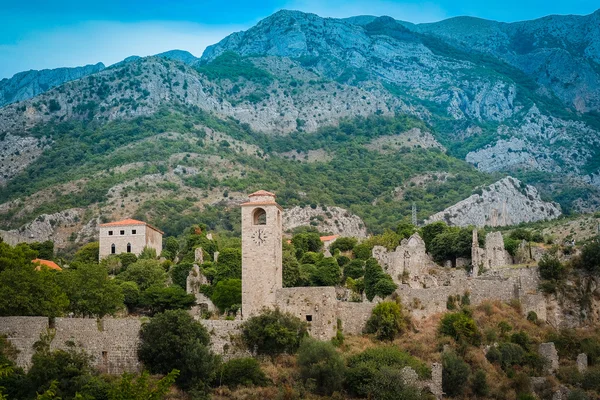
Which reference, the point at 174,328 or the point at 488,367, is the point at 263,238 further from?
the point at 488,367

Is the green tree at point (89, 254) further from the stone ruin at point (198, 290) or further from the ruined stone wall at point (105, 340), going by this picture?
the ruined stone wall at point (105, 340)

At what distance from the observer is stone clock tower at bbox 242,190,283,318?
57.8 m

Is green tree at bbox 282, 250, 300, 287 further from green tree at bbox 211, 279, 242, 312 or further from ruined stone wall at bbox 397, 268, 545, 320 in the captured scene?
ruined stone wall at bbox 397, 268, 545, 320

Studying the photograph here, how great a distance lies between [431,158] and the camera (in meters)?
152

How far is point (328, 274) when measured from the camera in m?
71.0

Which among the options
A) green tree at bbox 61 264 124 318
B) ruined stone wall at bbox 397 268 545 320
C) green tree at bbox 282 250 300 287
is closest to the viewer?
green tree at bbox 61 264 124 318

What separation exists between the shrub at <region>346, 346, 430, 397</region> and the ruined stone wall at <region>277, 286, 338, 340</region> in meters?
2.94

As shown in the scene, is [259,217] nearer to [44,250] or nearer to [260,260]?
[260,260]

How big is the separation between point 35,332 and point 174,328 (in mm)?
7104

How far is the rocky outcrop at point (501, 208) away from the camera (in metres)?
121

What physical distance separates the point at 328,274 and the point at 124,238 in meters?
23.0

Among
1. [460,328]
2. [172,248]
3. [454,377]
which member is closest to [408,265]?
[460,328]

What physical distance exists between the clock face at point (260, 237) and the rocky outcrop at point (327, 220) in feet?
180

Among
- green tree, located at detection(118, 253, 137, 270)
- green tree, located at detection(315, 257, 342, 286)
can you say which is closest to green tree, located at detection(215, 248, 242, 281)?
green tree, located at detection(315, 257, 342, 286)
